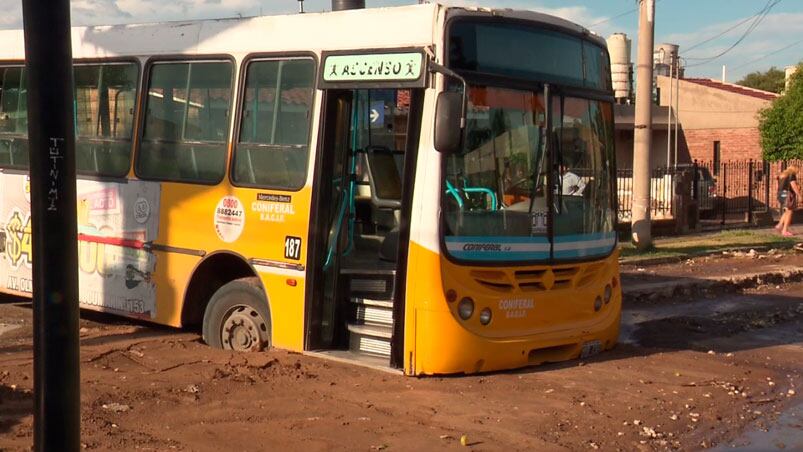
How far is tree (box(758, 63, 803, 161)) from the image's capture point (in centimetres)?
3994

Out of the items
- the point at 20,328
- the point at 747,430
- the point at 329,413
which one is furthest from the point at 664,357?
the point at 20,328

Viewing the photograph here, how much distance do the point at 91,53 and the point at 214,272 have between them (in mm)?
2673

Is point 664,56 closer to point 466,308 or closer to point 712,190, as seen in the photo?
point 712,190

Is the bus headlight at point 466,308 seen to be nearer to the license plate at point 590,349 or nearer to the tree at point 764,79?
the license plate at point 590,349

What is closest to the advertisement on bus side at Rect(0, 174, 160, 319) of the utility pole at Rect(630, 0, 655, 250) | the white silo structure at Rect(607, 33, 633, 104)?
the utility pole at Rect(630, 0, 655, 250)

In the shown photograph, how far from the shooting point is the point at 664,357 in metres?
9.49

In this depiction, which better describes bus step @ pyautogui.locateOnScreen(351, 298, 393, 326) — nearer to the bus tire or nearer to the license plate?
Result: the bus tire

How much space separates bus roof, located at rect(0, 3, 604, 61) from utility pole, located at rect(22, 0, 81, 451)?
14.6ft

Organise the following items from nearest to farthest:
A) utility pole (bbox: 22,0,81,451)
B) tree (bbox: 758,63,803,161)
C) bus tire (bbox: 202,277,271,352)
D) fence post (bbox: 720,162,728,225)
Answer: utility pole (bbox: 22,0,81,451)
bus tire (bbox: 202,277,271,352)
fence post (bbox: 720,162,728,225)
tree (bbox: 758,63,803,161)

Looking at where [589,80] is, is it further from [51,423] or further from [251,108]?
[51,423]

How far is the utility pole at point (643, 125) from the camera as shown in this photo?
18.5 metres

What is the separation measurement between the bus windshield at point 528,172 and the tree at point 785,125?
33.7 m

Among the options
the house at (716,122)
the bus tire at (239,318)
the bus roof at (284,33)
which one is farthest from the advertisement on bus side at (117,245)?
the house at (716,122)

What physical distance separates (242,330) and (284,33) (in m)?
2.62
